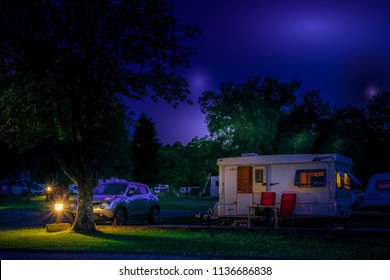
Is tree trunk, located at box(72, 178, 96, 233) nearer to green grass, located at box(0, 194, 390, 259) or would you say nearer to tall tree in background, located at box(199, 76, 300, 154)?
green grass, located at box(0, 194, 390, 259)

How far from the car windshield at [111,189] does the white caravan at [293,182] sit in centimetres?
375

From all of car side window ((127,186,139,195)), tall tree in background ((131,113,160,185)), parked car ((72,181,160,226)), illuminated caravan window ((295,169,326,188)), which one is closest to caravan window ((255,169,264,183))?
illuminated caravan window ((295,169,326,188))

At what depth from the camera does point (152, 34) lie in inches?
684

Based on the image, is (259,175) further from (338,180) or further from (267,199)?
(338,180)

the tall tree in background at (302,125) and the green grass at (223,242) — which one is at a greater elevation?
the tall tree in background at (302,125)

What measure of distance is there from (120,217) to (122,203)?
520 mm

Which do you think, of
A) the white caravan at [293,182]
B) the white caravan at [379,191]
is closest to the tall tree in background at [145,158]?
the white caravan at [379,191]

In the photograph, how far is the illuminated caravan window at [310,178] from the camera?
19.0 meters

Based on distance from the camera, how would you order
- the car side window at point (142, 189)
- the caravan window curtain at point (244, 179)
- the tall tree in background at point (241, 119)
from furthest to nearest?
1. the tall tree in background at point (241, 119)
2. the car side window at point (142, 189)
3. the caravan window curtain at point (244, 179)

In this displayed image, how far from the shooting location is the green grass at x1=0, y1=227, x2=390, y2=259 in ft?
38.5

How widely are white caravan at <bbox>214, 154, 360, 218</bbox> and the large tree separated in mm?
4614

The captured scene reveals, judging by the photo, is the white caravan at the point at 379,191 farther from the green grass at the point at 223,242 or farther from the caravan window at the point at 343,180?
the green grass at the point at 223,242

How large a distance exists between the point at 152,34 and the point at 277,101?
4579cm
